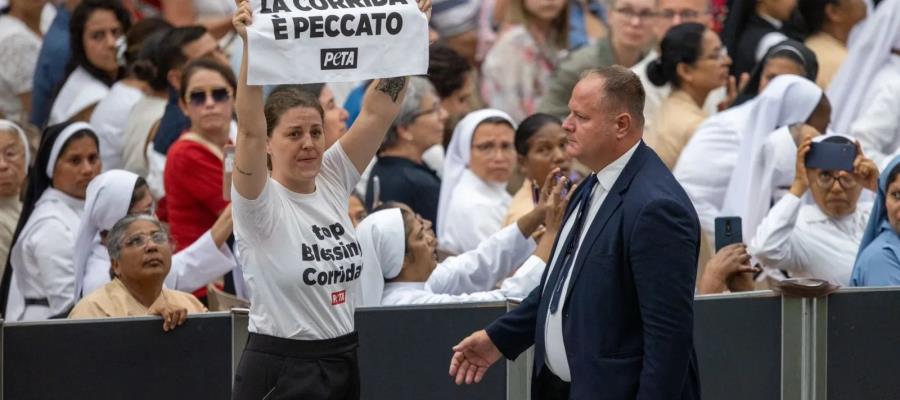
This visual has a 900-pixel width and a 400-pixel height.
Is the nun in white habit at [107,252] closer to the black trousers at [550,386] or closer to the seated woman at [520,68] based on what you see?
the black trousers at [550,386]

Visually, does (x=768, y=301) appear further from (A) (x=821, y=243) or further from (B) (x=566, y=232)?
(B) (x=566, y=232)

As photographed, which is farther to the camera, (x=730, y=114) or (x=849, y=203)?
(x=730, y=114)

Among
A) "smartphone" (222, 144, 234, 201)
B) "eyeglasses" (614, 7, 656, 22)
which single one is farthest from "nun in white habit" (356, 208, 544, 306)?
"eyeglasses" (614, 7, 656, 22)

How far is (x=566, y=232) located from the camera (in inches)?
234

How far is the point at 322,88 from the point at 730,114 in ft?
8.03

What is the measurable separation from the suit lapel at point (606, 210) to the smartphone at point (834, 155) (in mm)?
2932

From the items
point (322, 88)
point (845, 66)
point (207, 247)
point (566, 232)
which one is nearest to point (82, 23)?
point (322, 88)

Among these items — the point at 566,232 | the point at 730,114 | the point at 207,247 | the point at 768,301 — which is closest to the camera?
the point at 566,232

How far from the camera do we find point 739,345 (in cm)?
749

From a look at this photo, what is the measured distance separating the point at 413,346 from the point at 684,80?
12.7 ft

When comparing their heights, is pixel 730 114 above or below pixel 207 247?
above

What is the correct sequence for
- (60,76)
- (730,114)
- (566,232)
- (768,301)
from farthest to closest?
(60,76) < (730,114) < (768,301) < (566,232)

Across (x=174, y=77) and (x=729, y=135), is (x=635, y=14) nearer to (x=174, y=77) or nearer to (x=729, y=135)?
(x=729, y=135)

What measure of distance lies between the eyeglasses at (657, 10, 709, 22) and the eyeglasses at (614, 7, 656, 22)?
0.26 metres
